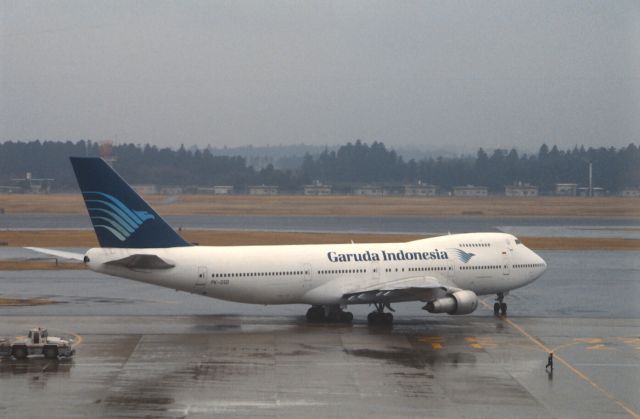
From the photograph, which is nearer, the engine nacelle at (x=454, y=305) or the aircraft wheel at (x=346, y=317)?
the engine nacelle at (x=454, y=305)

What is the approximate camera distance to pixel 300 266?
162ft

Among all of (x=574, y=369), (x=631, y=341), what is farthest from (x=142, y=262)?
(x=631, y=341)

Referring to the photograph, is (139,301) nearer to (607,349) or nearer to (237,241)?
(607,349)

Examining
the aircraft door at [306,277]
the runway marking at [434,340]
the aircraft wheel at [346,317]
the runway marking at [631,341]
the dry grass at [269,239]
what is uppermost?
the aircraft door at [306,277]

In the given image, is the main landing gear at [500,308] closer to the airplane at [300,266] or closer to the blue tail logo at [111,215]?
the airplane at [300,266]

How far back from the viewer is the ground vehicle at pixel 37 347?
39.3 m

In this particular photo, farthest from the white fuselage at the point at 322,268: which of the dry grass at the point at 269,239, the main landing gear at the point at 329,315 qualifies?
the dry grass at the point at 269,239

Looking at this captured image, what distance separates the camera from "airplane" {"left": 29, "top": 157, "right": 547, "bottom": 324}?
152 feet

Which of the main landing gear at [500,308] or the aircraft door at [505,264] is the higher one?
the aircraft door at [505,264]

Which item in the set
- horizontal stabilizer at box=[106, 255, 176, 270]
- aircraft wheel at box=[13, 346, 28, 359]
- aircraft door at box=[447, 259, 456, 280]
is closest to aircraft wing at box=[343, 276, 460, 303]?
aircraft door at box=[447, 259, 456, 280]

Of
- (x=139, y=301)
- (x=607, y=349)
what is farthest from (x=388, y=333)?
(x=139, y=301)

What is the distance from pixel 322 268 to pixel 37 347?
15.5 m

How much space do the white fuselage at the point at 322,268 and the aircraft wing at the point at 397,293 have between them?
1.49 ft

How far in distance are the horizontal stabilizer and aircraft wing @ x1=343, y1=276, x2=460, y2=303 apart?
9.56 metres
